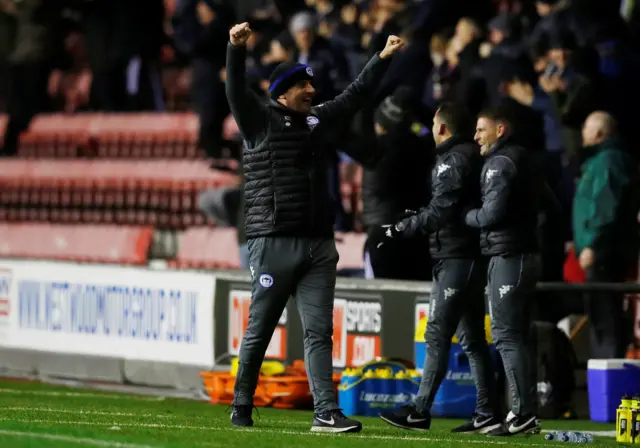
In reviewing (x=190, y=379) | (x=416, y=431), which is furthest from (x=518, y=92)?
(x=416, y=431)

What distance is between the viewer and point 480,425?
451 inches

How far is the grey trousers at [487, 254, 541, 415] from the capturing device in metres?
11.2

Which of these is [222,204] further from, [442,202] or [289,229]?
[289,229]

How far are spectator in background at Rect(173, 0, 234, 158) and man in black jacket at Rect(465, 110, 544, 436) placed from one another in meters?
9.81

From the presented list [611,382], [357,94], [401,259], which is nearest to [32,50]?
[401,259]

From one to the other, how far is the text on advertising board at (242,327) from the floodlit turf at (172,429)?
3.58ft

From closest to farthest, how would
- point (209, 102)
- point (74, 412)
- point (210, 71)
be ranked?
point (74, 412) → point (210, 71) → point (209, 102)

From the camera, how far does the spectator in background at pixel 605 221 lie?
45.0 feet

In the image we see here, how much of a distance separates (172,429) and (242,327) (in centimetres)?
445

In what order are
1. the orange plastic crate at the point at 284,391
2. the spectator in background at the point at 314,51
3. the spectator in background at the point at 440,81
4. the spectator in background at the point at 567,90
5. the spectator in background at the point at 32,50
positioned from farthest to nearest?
the spectator in background at the point at 32,50 < the spectator in background at the point at 314,51 < the spectator in background at the point at 440,81 < the spectator in background at the point at 567,90 < the orange plastic crate at the point at 284,391

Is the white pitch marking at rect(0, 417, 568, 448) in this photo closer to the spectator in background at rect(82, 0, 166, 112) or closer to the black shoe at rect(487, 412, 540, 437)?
the black shoe at rect(487, 412, 540, 437)

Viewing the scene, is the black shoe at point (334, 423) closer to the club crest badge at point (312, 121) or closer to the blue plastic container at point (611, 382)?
the club crest badge at point (312, 121)

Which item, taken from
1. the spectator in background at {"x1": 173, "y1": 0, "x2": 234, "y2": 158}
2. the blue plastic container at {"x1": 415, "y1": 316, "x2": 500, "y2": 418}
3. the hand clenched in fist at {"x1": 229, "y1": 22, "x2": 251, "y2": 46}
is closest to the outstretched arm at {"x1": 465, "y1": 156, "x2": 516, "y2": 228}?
the hand clenched in fist at {"x1": 229, "y1": 22, "x2": 251, "y2": 46}

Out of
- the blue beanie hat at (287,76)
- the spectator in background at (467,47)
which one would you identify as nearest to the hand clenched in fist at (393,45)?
the blue beanie hat at (287,76)
